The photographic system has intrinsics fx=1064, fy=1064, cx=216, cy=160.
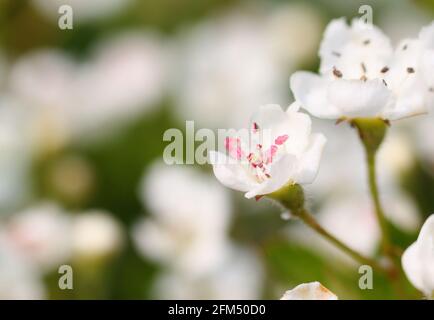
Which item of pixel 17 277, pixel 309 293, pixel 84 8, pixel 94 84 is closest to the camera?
pixel 309 293

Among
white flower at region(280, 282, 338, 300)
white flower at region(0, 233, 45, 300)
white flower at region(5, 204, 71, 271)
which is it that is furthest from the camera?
white flower at region(5, 204, 71, 271)

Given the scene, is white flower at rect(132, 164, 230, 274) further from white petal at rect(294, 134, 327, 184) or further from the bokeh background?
white petal at rect(294, 134, 327, 184)

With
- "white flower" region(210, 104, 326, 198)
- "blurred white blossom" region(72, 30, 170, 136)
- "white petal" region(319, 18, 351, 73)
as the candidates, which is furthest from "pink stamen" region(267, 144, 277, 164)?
"blurred white blossom" region(72, 30, 170, 136)

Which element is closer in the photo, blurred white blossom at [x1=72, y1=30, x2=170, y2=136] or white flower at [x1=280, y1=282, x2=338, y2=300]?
white flower at [x1=280, y1=282, x2=338, y2=300]

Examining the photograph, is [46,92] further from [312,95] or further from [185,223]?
[312,95]

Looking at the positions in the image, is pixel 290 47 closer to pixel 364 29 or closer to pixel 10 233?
pixel 10 233

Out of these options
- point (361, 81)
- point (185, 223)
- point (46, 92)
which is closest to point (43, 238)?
point (185, 223)

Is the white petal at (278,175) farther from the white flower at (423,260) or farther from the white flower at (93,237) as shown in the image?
the white flower at (93,237)
